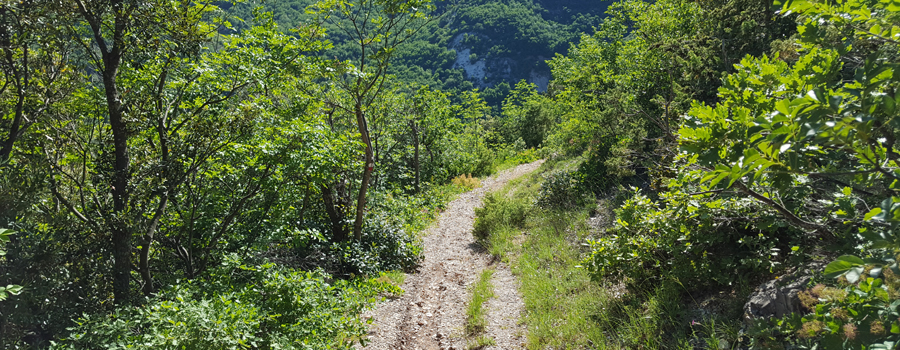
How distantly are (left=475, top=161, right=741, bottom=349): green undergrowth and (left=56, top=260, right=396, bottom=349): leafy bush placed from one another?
105 inches

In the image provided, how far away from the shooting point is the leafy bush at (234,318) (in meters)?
3.50

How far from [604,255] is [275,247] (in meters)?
5.00

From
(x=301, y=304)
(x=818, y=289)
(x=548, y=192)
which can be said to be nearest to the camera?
(x=818, y=289)

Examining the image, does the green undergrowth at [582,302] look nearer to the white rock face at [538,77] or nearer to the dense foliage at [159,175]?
the dense foliage at [159,175]

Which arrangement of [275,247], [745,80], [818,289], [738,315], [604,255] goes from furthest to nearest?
[275,247], [604,255], [738,315], [818,289], [745,80]

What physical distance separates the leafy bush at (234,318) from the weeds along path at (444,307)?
3.22ft

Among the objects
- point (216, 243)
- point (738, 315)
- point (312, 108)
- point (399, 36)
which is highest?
point (399, 36)

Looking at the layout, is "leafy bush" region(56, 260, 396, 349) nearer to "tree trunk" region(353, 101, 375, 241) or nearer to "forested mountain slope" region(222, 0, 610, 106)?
"tree trunk" region(353, 101, 375, 241)

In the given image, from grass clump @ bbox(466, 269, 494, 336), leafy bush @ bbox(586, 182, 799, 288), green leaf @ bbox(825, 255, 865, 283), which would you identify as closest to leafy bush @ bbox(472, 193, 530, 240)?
grass clump @ bbox(466, 269, 494, 336)

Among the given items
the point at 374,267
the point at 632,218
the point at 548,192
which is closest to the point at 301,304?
the point at 374,267

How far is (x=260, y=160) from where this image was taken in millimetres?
5844

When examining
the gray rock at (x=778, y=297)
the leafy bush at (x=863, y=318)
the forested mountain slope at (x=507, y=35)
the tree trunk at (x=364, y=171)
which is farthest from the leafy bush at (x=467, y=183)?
the forested mountain slope at (x=507, y=35)

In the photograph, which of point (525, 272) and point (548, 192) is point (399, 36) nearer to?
point (525, 272)

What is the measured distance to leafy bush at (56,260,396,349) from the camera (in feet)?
11.5
